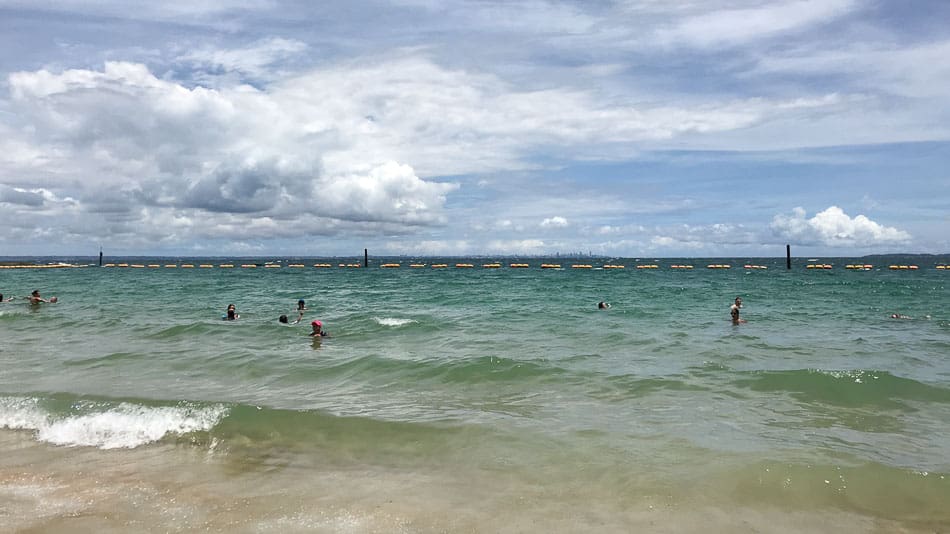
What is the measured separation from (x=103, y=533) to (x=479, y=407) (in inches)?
237

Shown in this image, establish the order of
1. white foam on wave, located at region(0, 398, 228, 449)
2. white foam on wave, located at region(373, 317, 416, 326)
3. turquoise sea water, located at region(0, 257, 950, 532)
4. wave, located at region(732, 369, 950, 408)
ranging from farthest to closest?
white foam on wave, located at region(373, 317, 416, 326), wave, located at region(732, 369, 950, 408), white foam on wave, located at region(0, 398, 228, 449), turquoise sea water, located at region(0, 257, 950, 532)

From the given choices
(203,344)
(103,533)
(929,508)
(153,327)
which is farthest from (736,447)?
(153,327)

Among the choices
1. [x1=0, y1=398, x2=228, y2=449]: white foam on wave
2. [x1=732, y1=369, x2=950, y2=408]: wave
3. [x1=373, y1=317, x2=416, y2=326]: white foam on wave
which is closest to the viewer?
[x1=0, y1=398, x2=228, y2=449]: white foam on wave

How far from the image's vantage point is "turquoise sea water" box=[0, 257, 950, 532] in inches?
249

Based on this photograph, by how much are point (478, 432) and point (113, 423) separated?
19.6 ft

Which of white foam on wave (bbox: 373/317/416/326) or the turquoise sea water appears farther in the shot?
white foam on wave (bbox: 373/317/416/326)

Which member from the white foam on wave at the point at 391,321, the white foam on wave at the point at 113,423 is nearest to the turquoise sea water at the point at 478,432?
the white foam on wave at the point at 113,423

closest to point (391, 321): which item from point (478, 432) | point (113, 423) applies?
point (113, 423)

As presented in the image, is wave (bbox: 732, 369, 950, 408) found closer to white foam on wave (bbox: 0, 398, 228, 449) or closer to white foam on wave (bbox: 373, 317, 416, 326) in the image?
white foam on wave (bbox: 0, 398, 228, 449)

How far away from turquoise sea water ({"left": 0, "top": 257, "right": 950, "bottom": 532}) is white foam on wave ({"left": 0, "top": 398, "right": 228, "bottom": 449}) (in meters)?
0.04

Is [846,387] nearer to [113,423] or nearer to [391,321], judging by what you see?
[113,423]

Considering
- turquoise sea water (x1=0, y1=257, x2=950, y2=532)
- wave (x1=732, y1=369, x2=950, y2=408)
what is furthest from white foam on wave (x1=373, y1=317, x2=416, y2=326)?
wave (x1=732, y1=369, x2=950, y2=408)

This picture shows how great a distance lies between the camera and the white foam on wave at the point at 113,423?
8.90 meters

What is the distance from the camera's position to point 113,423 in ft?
30.9
